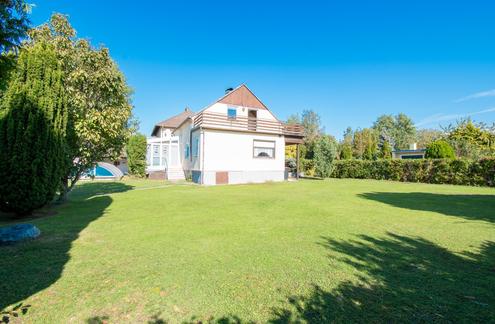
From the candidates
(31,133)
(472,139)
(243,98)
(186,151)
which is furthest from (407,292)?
(472,139)

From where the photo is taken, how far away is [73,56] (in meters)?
11.1

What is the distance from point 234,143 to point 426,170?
1671 cm

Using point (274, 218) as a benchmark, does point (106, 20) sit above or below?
above

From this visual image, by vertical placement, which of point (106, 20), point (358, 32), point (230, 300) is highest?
point (358, 32)

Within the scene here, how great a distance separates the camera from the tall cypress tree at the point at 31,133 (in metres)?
7.05

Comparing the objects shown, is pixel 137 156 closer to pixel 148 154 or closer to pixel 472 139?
pixel 148 154

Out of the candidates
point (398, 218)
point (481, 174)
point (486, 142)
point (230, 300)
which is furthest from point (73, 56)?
point (486, 142)

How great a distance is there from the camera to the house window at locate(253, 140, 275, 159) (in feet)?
67.2

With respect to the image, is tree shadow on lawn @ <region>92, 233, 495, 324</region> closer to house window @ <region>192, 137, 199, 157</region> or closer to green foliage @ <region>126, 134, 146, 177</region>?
house window @ <region>192, 137, 199, 157</region>

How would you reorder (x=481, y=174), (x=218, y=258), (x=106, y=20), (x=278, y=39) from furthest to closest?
(x=278, y=39), (x=481, y=174), (x=106, y=20), (x=218, y=258)

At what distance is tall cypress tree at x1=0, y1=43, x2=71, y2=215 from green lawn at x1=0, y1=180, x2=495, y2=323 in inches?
42.9

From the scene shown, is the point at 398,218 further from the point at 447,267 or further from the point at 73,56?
the point at 73,56

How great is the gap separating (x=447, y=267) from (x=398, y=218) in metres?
3.81

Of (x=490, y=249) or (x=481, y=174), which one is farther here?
(x=481, y=174)
